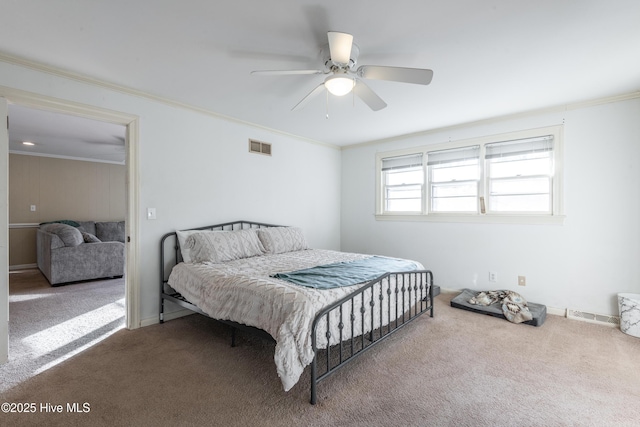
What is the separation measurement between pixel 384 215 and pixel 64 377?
172 inches

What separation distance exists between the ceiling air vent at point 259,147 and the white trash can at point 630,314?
455cm

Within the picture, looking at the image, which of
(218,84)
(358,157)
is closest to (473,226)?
(358,157)

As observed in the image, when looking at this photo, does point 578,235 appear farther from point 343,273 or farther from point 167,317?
point 167,317

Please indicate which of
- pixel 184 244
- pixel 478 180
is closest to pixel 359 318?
pixel 184 244

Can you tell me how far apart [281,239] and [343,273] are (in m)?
1.57

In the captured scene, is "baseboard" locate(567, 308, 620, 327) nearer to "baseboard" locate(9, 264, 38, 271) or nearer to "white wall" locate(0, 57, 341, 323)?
"white wall" locate(0, 57, 341, 323)

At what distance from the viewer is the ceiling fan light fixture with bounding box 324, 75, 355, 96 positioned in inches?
86.7

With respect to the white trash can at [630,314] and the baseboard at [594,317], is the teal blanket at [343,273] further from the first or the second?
the white trash can at [630,314]

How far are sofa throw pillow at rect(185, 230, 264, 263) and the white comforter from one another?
0.44ft

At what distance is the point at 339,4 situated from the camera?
182 centimetres

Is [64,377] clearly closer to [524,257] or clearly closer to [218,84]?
[218,84]

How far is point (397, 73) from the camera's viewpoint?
212 cm

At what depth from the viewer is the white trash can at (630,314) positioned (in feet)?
9.52

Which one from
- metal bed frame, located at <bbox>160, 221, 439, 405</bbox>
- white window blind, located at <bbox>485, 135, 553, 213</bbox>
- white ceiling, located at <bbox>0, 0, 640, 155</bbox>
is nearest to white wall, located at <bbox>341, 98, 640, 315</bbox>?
white window blind, located at <bbox>485, 135, 553, 213</bbox>
